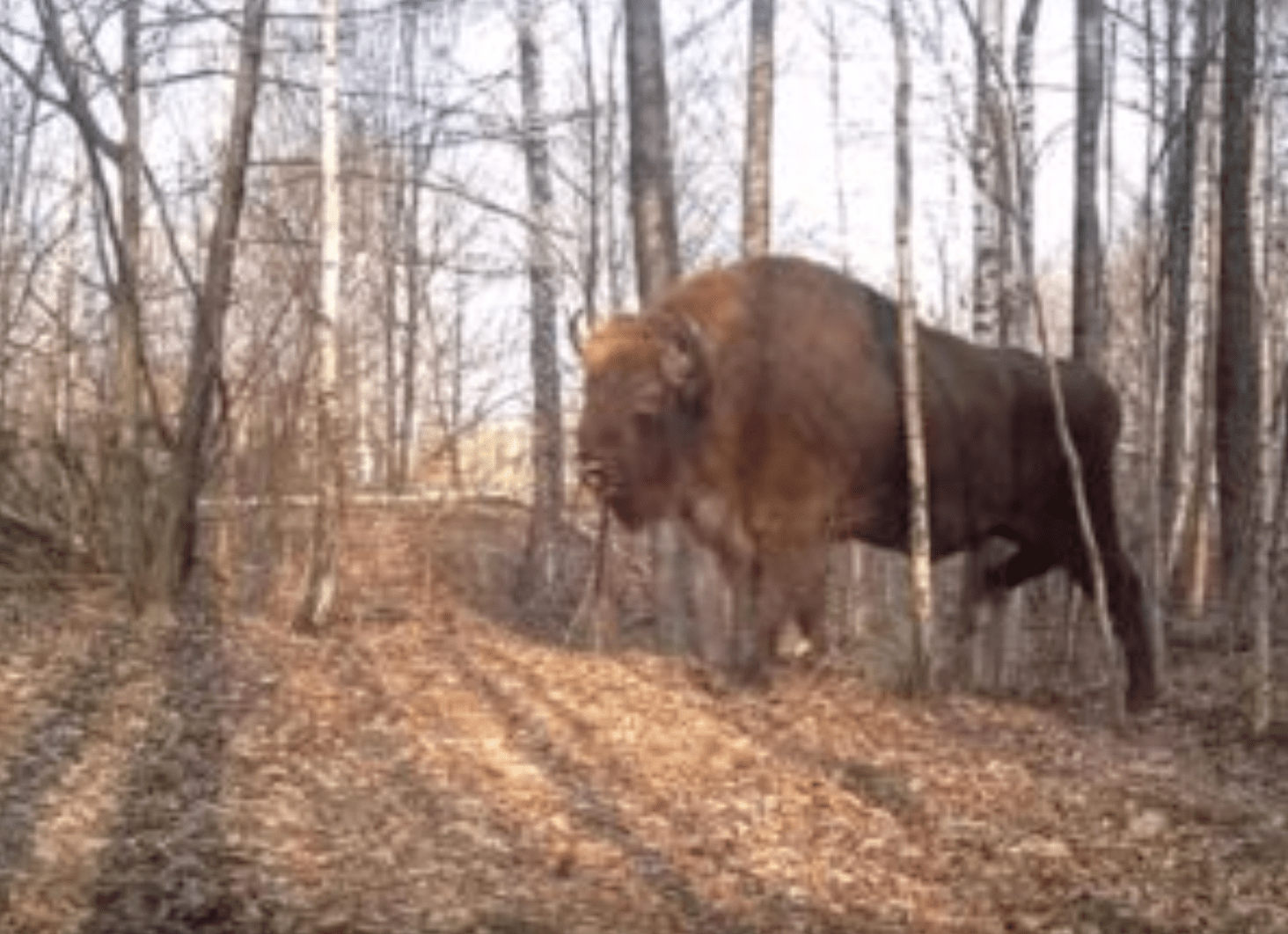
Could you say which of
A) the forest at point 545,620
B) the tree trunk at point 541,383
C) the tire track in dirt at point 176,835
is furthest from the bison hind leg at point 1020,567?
the tree trunk at point 541,383

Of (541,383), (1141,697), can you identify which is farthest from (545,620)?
(1141,697)

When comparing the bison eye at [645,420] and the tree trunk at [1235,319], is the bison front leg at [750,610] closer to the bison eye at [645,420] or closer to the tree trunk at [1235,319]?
the bison eye at [645,420]

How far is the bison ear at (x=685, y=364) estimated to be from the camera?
13102mm

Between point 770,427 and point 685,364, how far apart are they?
0.72 metres

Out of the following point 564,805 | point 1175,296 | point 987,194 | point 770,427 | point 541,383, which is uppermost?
point 1175,296

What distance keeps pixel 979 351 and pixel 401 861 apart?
25.6 feet

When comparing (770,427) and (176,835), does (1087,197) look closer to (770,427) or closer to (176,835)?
(770,427)

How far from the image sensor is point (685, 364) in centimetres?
1313

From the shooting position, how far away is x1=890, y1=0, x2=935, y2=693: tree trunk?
12.6 metres

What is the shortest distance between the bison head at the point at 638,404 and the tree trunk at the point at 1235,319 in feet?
23.8

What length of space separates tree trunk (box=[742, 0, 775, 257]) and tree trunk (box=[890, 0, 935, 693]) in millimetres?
3696

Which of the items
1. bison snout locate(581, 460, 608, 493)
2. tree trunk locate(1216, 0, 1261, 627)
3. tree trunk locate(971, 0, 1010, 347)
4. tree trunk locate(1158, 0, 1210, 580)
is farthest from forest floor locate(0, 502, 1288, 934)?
tree trunk locate(1158, 0, 1210, 580)

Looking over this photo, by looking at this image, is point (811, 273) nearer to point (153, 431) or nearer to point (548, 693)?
point (548, 693)

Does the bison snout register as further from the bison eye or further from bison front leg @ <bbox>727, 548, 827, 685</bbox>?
bison front leg @ <bbox>727, 548, 827, 685</bbox>
